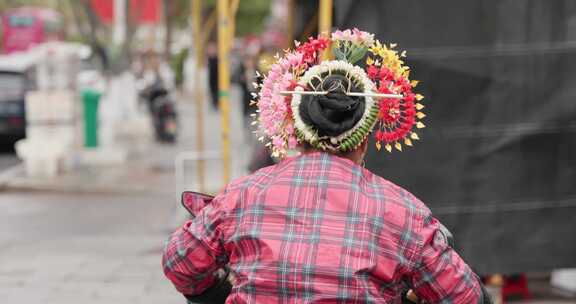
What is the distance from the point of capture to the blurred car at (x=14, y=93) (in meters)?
17.3

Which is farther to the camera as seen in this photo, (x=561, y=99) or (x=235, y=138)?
→ (x=235, y=138)

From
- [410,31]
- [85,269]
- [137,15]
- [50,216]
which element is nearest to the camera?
[410,31]

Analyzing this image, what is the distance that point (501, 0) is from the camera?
239 inches

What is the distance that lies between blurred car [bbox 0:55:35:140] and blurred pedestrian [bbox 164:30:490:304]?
1509 centimetres

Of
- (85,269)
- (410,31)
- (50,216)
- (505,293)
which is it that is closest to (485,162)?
(410,31)

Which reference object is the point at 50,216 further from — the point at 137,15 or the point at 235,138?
the point at 137,15

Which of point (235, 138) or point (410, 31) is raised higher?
point (410, 31)

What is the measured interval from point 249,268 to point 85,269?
5555mm

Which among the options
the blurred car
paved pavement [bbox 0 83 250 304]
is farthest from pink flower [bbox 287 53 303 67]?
the blurred car

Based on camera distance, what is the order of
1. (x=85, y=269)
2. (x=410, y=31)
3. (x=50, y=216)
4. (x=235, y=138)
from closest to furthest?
(x=410, y=31) < (x=85, y=269) < (x=50, y=216) < (x=235, y=138)

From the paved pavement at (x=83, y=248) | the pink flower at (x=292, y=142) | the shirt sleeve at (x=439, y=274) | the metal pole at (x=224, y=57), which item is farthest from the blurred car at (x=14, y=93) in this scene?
the shirt sleeve at (x=439, y=274)

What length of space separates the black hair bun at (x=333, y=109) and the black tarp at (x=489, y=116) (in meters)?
3.25

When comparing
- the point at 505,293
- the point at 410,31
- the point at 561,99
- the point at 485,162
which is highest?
the point at 410,31

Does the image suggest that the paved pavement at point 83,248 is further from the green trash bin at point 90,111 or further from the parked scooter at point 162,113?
the parked scooter at point 162,113
